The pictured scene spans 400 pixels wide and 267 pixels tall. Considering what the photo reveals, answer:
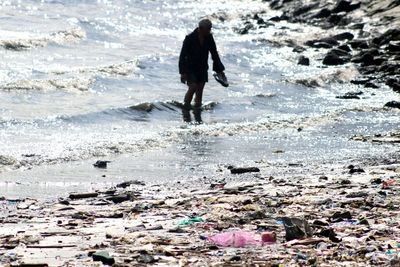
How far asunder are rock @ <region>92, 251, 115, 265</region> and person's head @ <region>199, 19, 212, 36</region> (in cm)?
1021

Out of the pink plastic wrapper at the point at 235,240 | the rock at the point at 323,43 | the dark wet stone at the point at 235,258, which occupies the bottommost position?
the rock at the point at 323,43

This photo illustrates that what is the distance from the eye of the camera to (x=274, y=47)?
31.4 m

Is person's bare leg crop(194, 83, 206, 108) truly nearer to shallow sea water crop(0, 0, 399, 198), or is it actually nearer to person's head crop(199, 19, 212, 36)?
shallow sea water crop(0, 0, 399, 198)

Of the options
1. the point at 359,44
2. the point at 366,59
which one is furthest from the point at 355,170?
the point at 359,44

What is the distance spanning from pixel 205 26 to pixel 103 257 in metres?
10.4

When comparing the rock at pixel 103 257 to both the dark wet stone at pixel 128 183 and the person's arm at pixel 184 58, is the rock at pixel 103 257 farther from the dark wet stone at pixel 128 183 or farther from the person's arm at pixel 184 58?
the person's arm at pixel 184 58

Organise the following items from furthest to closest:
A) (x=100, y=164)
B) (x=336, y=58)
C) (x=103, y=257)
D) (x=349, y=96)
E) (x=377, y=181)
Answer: (x=336, y=58), (x=349, y=96), (x=100, y=164), (x=377, y=181), (x=103, y=257)

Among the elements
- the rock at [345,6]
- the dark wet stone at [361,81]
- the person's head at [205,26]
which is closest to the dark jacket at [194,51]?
the person's head at [205,26]

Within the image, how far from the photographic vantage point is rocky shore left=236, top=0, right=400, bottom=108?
2380 centimetres

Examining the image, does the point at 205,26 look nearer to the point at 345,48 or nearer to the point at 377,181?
the point at 377,181

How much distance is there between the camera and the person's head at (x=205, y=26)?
51.1ft

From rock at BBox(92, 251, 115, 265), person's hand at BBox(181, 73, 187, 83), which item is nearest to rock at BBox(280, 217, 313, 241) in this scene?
rock at BBox(92, 251, 115, 265)

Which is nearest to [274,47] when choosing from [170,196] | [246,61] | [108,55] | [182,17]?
[246,61]

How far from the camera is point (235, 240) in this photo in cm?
616
